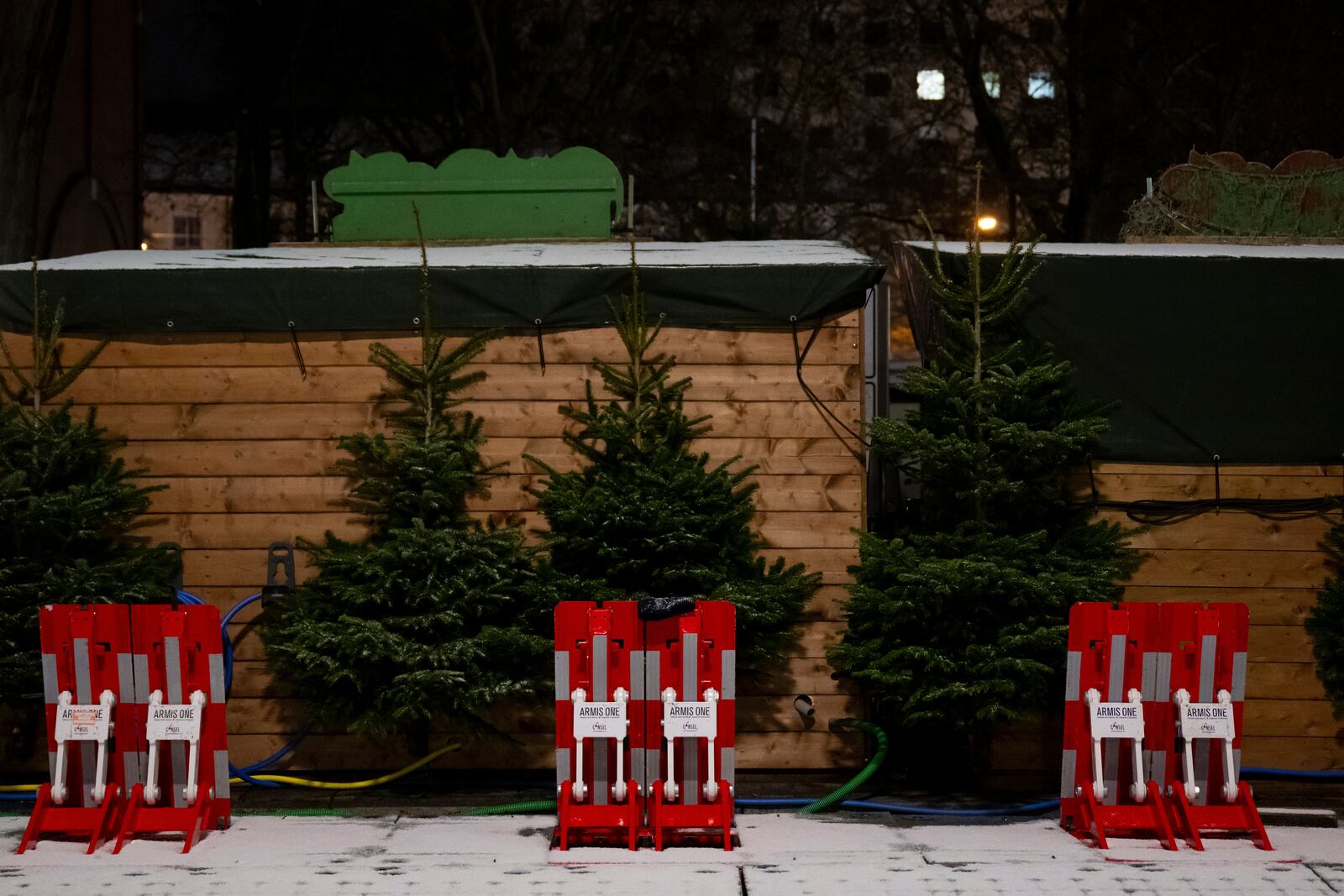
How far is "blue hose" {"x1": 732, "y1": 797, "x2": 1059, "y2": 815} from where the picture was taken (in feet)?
Result: 24.0

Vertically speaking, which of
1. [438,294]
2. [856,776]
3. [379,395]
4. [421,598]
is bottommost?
[856,776]

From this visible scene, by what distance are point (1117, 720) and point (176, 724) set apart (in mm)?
4649

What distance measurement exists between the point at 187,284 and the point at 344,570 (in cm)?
201

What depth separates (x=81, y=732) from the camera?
21.3 feet

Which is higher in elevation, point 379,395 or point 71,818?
point 379,395

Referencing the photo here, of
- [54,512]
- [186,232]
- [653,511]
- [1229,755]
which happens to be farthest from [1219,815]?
[186,232]

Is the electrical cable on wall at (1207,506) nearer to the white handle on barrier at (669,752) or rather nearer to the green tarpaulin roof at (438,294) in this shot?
the green tarpaulin roof at (438,294)

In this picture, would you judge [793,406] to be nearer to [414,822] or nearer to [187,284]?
[414,822]

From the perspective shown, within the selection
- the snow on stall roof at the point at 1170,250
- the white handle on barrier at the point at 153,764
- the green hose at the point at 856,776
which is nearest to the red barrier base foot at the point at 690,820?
the green hose at the point at 856,776

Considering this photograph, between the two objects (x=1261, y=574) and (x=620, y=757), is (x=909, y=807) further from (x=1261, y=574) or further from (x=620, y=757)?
(x=1261, y=574)

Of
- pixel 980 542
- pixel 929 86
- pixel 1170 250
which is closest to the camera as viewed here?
pixel 980 542

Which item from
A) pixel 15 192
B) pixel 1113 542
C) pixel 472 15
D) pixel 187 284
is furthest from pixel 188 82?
pixel 1113 542

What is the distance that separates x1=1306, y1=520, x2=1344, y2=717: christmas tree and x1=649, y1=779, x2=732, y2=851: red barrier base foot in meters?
3.77

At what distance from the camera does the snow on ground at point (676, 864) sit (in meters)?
5.88
